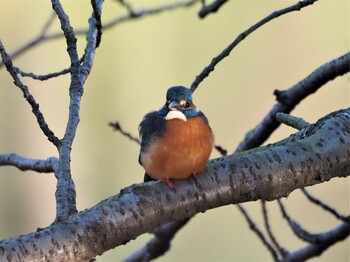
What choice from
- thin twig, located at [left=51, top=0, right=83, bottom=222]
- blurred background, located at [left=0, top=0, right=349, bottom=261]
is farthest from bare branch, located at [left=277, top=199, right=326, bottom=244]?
blurred background, located at [left=0, top=0, right=349, bottom=261]

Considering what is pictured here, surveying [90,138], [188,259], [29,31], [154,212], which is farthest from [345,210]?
[154,212]

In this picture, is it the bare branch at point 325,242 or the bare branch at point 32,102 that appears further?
the bare branch at point 325,242

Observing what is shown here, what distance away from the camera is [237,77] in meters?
5.67

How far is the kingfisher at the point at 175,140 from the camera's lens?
1.74 m

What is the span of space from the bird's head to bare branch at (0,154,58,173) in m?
0.40

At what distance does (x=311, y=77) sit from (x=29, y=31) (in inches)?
154

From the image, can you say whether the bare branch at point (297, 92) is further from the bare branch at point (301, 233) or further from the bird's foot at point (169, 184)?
the bird's foot at point (169, 184)

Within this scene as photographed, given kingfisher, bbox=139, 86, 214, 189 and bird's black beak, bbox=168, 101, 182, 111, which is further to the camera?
bird's black beak, bbox=168, 101, 182, 111

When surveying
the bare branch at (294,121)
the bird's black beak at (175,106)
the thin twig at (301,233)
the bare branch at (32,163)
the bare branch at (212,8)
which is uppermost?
the bare branch at (212,8)

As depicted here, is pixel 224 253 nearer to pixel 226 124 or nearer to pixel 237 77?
pixel 226 124

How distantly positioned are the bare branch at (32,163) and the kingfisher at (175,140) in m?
0.35

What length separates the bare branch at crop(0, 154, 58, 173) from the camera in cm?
209

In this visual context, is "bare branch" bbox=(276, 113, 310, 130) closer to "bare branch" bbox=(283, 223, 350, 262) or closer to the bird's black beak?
the bird's black beak

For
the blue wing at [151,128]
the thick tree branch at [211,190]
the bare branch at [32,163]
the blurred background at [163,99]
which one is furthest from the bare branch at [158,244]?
the blurred background at [163,99]
